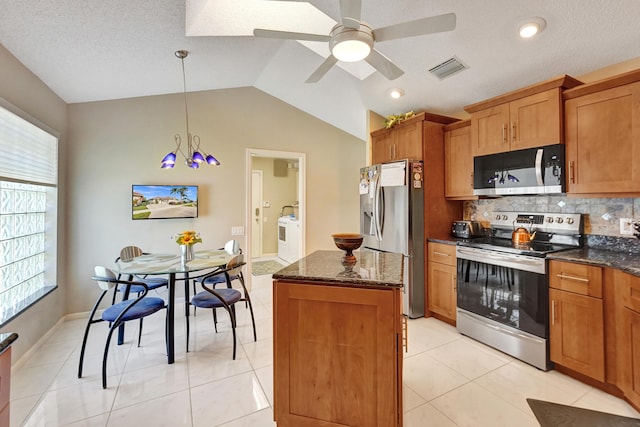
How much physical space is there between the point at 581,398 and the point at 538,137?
195 cm

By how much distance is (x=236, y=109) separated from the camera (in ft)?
13.4

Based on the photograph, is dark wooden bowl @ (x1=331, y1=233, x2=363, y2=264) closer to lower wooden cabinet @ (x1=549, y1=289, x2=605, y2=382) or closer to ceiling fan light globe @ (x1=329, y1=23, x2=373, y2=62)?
ceiling fan light globe @ (x1=329, y1=23, x2=373, y2=62)

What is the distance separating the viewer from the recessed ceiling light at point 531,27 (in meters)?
2.09

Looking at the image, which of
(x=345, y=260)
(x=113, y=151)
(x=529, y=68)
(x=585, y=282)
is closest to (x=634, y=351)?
(x=585, y=282)

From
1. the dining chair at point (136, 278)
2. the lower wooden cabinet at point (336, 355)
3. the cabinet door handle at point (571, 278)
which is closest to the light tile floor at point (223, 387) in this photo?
the lower wooden cabinet at point (336, 355)

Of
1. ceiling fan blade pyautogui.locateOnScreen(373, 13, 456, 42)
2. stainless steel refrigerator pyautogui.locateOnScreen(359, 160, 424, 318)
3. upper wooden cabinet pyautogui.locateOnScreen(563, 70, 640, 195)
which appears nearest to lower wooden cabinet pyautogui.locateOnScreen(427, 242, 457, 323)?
stainless steel refrigerator pyautogui.locateOnScreen(359, 160, 424, 318)

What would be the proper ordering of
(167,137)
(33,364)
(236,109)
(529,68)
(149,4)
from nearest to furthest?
(149,4) → (33,364) → (529,68) → (167,137) → (236,109)

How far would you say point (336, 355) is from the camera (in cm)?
155

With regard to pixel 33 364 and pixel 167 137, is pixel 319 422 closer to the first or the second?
pixel 33 364

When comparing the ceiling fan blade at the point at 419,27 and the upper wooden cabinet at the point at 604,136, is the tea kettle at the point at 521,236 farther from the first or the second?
the ceiling fan blade at the point at 419,27

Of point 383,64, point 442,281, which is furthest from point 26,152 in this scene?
point 442,281

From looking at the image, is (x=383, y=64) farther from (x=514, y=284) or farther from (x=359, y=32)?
(x=514, y=284)

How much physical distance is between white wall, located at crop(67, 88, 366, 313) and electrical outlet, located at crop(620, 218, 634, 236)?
3290mm

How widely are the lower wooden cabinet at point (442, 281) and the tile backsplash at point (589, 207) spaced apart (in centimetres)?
75
